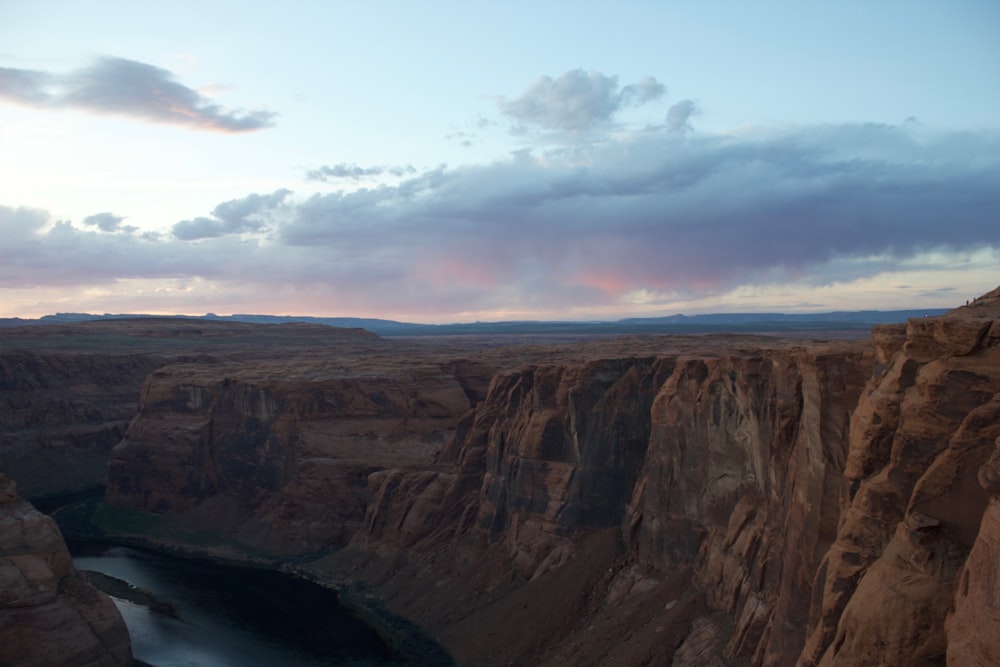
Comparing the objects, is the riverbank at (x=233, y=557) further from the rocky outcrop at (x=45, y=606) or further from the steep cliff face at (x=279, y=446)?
the rocky outcrop at (x=45, y=606)

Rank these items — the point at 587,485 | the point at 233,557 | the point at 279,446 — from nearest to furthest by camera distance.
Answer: the point at 587,485
the point at 233,557
the point at 279,446

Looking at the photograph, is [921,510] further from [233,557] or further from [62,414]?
[62,414]

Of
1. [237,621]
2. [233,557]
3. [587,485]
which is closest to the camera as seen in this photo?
A: [587,485]

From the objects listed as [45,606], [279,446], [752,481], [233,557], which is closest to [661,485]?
[752,481]

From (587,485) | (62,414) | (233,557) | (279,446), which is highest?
(587,485)

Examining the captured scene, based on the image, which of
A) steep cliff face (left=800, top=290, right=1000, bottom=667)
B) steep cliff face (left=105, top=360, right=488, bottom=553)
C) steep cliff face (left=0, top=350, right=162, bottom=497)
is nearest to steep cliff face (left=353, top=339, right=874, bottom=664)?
steep cliff face (left=800, top=290, right=1000, bottom=667)
